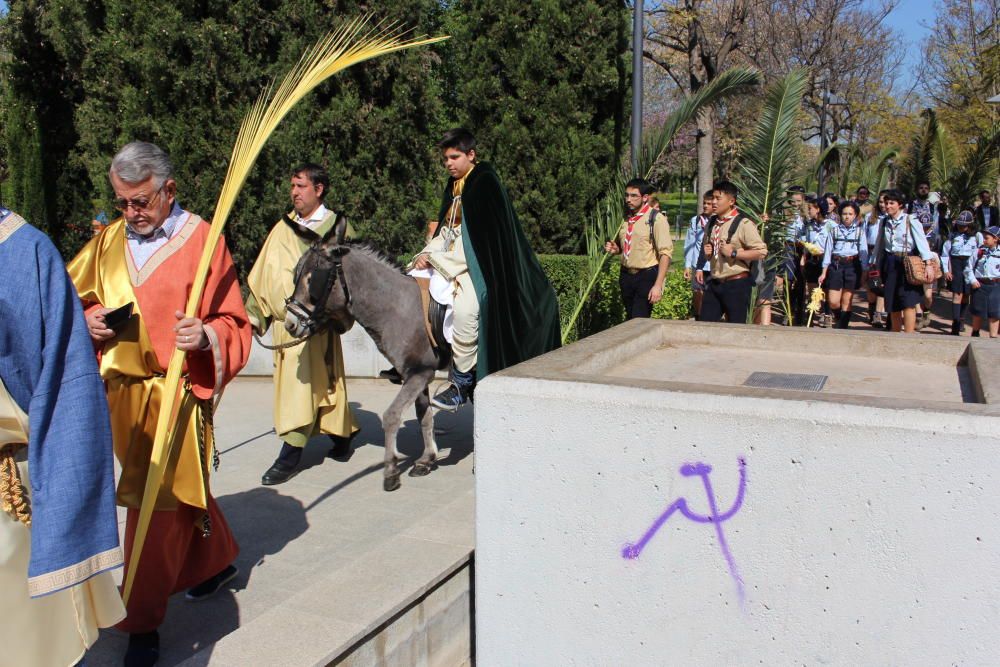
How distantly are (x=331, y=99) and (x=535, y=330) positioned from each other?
5370mm

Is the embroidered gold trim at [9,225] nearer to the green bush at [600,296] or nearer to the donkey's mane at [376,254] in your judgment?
the donkey's mane at [376,254]

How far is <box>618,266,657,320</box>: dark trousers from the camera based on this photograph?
8.38 meters

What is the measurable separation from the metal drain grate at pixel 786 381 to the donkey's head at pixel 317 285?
2889 mm

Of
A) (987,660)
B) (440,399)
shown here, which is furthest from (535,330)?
(987,660)

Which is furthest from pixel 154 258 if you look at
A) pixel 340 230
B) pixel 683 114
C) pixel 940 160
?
pixel 940 160

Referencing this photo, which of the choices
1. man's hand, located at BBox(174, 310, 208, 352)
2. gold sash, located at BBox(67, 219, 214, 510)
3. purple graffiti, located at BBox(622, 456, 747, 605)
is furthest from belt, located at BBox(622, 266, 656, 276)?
purple graffiti, located at BBox(622, 456, 747, 605)

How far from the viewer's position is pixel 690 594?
284 centimetres

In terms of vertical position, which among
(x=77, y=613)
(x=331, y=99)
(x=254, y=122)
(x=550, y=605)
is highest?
(x=331, y=99)

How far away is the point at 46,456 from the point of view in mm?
2246

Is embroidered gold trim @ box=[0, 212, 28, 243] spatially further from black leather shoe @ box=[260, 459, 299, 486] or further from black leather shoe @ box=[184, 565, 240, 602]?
black leather shoe @ box=[260, 459, 299, 486]

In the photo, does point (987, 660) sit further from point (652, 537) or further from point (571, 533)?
point (571, 533)

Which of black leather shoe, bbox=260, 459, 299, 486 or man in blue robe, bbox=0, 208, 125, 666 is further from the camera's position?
black leather shoe, bbox=260, 459, 299, 486

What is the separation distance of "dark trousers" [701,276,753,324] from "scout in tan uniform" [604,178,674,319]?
494 mm

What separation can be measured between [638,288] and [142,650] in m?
5.91
